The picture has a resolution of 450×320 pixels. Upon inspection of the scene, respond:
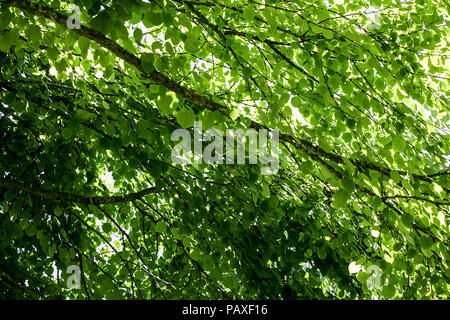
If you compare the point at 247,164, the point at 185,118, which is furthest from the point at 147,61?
the point at 247,164

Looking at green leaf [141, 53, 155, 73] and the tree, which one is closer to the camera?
green leaf [141, 53, 155, 73]

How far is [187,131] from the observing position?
2604 mm

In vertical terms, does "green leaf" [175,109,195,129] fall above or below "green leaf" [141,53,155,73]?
below

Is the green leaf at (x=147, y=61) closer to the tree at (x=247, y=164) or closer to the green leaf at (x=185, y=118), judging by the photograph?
the tree at (x=247, y=164)

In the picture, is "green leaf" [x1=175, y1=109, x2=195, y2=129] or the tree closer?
"green leaf" [x1=175, y1=109, x2=195, y2=129]

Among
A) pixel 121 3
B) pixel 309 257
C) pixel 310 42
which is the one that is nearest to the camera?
pixel 121 3

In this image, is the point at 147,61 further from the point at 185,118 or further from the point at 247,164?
the point at 247,164

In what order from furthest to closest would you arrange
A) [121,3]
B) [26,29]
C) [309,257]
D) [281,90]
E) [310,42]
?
1. [309,257]
2. [310,42]
3. [281,90]
4. [26,29]
5. [121,3]

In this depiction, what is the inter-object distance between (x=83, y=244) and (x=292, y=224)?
167 cm

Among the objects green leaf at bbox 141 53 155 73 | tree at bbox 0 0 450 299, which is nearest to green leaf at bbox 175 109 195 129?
tree at bbox 0 0 450 299

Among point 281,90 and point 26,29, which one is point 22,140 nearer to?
point 26,29

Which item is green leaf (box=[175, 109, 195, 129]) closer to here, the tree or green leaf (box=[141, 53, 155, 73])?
the tree

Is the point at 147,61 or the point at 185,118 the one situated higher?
the point at 147,61
